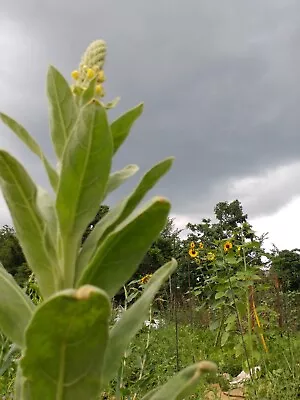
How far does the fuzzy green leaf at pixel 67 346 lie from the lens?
90 centimetres

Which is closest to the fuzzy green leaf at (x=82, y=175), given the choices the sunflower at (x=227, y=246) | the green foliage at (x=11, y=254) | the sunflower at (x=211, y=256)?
the sunflower at (x=227, y=246)

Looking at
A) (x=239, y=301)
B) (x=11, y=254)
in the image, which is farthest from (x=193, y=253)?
(x=11, y=254)

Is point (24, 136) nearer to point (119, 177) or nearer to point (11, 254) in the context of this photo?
point (119, 177)

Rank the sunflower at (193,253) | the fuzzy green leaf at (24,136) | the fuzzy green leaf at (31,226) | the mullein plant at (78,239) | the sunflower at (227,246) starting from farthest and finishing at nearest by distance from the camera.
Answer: the sunflower at (193,253)
the sunflower at (227,246)
the fuzzy green leaf at (24,136)
the fuzzy green leaf at (31,226)
the mullein plant at (78,239)

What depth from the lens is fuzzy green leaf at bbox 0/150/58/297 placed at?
1234 millimetres

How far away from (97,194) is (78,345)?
0.37 metres

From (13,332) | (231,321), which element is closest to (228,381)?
(231,321)

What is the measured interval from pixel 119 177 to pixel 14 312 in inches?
18.7

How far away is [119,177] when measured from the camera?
4.71 ft

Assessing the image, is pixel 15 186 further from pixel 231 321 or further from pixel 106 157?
pixel 231 321

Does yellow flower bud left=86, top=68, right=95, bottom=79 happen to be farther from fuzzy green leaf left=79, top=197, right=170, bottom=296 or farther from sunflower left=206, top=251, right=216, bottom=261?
sunflower left=206, top=251, right=216, bottom=261

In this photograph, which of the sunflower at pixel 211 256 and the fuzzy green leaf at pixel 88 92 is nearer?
the fuzzy green leaf at pixel 88 92

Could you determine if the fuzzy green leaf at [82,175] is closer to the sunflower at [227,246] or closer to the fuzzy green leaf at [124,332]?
the fuzzy green leaf at [124,332]

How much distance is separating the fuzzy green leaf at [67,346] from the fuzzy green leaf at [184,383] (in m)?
0.19
